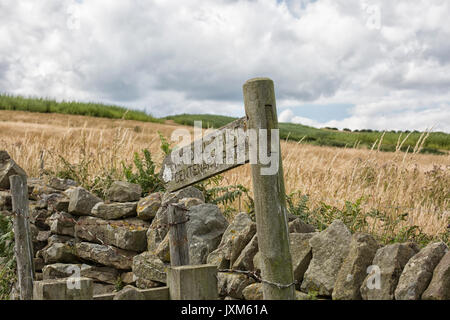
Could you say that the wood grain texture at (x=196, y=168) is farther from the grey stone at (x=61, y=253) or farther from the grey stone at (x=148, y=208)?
the grey stone at (x=61, y=253)

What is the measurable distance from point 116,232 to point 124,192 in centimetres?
63

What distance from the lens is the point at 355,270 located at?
2768 mm

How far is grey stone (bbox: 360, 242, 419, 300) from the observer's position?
8.68 feet

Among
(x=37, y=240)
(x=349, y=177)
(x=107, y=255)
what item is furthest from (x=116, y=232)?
(x=349, y=177)

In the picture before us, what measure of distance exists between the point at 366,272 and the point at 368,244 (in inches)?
6.7

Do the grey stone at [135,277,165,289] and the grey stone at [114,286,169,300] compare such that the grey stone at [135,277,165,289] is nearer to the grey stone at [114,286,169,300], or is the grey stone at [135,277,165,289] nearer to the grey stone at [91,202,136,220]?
the grey stone at [91,202,136,220]

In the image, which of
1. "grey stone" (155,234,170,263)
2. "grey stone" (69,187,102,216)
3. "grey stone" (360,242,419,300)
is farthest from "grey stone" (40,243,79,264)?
"grey stone" (360,242,419,300)

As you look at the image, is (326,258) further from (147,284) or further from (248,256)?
(147,284)

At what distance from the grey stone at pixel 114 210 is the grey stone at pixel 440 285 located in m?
3.20

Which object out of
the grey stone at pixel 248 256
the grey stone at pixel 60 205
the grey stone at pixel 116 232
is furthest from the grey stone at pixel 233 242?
the grey stone at pixel 60 205

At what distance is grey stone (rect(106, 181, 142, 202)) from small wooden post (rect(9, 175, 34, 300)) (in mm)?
1152

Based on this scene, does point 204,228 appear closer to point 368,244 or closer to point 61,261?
point 368,244

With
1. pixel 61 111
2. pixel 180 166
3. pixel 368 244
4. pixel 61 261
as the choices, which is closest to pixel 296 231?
→ pixel 368 244
